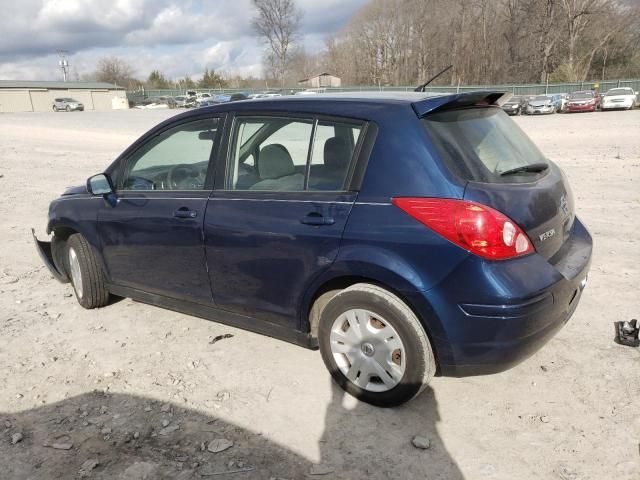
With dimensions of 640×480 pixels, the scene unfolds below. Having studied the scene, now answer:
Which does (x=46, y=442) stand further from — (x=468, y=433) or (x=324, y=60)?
(x=324, y=60)

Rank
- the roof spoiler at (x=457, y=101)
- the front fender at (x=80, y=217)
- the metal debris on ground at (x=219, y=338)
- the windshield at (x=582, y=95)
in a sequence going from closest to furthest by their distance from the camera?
the roof spoiler at (x=457, y=101)
the metal debris on ground at (x=219, y=338)
the front fender at (x=80, y=217)
the windshield at (x=582, y=95)

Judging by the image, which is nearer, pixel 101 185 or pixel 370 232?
pixel 370 232

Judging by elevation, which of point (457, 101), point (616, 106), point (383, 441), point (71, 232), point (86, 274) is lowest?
point (383, 441)

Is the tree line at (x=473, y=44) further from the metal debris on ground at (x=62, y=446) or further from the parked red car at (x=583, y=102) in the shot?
the metal debris on ground at (x=62, y=446)

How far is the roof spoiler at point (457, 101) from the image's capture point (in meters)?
2.80

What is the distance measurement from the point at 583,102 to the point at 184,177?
3510 cm

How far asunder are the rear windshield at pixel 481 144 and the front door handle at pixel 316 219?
698 millimetres

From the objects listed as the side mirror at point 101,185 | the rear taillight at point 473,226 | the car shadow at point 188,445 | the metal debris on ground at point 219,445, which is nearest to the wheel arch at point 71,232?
the side mirror at point 101,185

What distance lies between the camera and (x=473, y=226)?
252 cm

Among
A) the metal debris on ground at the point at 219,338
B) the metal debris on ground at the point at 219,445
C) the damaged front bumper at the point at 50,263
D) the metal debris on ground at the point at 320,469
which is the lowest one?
the metal debris on ground at the point at 320,469

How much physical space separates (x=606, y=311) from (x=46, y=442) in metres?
3.91

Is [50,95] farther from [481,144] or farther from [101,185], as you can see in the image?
[481,144]

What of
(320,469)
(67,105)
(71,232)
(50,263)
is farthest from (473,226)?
(67,105)

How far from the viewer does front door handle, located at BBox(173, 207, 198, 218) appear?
3443 millimetres
